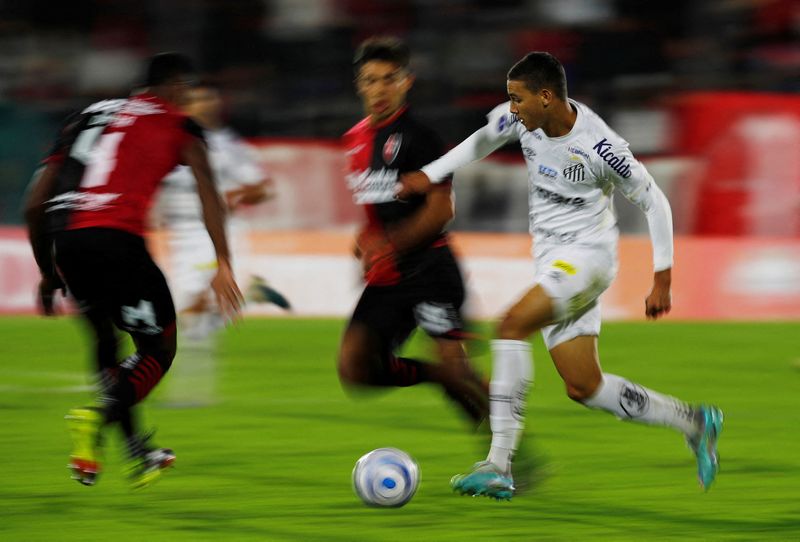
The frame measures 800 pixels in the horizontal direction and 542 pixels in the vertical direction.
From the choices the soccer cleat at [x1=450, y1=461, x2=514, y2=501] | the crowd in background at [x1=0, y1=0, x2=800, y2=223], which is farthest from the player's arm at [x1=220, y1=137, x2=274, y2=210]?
the crowd in background at [x1=0, y1=0, x2=800, y2=223]

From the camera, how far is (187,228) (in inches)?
375


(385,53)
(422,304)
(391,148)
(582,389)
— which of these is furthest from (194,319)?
(582,389)

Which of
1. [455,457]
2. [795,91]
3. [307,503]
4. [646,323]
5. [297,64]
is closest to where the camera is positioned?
[307,503]

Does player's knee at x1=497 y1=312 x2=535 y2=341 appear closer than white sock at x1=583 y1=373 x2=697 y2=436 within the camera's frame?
Yes

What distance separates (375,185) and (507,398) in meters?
1.20

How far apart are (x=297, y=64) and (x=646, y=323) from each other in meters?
4.83

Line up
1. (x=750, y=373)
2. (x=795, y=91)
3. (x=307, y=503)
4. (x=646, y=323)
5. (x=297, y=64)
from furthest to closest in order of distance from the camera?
(x=297, y=64)
(x=795, y=91)
(x=646, y=323)
(x=750, y=373)
(x=307, y=503)

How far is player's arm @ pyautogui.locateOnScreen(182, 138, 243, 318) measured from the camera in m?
6.09

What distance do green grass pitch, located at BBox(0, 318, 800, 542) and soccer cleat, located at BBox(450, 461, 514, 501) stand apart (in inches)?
3.2

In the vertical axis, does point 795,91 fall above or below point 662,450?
above

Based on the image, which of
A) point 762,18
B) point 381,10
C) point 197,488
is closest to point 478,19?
point 381,10

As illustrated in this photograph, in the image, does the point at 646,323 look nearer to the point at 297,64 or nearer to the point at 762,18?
the point at 762,18

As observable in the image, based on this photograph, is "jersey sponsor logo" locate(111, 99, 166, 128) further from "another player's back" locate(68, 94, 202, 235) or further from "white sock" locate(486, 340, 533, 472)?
"white sock" locate(486, 340, 533, 472)

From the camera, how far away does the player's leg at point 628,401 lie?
250 inches
